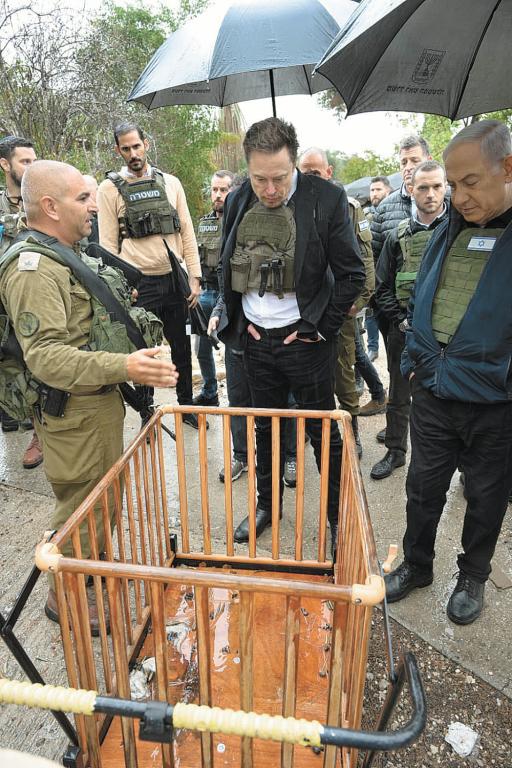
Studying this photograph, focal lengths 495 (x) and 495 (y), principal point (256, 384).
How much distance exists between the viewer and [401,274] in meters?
3.25

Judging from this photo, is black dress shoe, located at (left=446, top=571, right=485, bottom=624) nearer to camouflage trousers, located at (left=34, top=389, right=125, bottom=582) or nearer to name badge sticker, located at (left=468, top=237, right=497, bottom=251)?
name badge sticker, located at (left=468, top=237, right=497, bottom=251)

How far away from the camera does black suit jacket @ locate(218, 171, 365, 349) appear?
2.56 meters

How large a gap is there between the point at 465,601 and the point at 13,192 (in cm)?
410

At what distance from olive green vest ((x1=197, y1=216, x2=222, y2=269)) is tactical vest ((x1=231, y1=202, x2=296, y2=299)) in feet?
6.62

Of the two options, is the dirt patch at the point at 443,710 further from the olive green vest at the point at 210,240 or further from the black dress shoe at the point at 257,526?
the olive green vest at the point at 210,240

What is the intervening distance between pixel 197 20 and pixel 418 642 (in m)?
3.67

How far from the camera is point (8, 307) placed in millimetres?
2072

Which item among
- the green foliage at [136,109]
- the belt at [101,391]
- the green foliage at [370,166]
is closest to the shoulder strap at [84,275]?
the belt at [101,391]

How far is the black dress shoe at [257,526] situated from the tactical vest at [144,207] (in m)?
2.23

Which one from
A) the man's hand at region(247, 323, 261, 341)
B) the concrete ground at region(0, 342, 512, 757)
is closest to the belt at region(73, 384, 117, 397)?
the man's hand at region(247, 323, 261, 341)

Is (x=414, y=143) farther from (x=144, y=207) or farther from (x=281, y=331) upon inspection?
(x=281, y=331)

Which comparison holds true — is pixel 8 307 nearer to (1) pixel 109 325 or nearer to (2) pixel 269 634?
(1) pixel 109 325

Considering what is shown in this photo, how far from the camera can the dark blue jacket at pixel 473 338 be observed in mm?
2004

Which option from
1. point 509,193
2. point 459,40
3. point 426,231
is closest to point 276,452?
point 509,193
